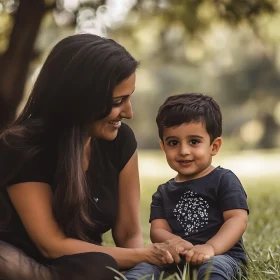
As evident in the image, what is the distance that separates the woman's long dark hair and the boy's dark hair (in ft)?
0.87

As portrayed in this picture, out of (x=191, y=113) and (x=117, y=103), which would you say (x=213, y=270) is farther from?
(x=117, y=103)

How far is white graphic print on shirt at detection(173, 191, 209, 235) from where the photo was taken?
327cm

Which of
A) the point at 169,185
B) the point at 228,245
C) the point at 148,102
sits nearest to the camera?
the point at 228,245

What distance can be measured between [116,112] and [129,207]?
67 centimetres

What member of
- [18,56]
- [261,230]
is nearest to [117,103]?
[261,230]

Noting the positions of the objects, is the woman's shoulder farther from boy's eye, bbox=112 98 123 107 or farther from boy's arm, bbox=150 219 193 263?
boy's arm, bbox=150 219 193 263

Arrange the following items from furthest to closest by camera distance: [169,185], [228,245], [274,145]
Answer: [274,145] → [169,185] → [228,245]

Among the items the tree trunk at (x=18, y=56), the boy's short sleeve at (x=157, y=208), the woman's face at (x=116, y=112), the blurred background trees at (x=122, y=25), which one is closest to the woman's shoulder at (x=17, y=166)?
the woman's face at (x=116, y=112)

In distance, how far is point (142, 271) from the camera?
308 cm

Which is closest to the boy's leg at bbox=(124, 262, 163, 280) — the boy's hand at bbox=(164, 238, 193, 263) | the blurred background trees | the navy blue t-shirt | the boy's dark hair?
the boy's hand at bbox=(164, 238, 193, 263)

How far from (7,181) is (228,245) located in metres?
1.05

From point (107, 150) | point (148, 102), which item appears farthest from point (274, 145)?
point (107, 150)

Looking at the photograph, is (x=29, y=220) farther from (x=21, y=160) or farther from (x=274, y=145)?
(x=274, y=145)

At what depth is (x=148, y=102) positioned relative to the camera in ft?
131
